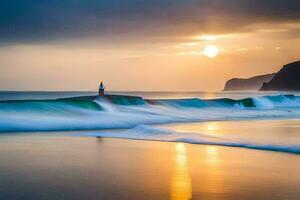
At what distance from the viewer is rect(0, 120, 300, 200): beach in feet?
18.7

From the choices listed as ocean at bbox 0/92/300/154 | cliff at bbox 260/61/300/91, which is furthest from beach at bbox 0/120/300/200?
cliff at bbox 260/61/300/91

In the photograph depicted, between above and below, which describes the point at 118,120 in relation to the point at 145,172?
above

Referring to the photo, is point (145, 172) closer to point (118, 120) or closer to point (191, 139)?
point (191, 139)

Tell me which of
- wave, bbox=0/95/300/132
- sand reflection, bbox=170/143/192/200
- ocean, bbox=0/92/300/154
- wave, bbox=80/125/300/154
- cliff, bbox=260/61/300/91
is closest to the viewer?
sand reflection, bbox=170/143/192/200

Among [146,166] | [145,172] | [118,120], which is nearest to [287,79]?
[118,120]

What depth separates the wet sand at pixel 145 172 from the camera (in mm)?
5680

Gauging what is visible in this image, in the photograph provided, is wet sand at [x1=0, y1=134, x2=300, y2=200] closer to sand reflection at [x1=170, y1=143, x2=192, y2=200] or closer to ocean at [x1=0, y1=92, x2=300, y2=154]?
sand reflection at [x1=170, y1=143, x2=192, y2=200]

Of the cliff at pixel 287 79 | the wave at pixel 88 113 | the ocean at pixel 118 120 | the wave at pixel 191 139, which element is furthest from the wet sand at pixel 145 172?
the cliff at pixel 287 79

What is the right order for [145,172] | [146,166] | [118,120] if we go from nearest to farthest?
1. [145,172]
2. [146,166]
3. [118,120]

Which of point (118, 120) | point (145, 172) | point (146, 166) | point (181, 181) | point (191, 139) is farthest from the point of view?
point (118, 120)

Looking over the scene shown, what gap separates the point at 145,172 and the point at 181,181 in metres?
0.84

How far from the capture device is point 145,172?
7.15m

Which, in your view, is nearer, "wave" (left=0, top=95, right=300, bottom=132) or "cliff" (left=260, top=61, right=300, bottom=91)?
"wave" (left=0, top=95, right=300, bottom=132)

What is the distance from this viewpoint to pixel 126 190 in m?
5.86
